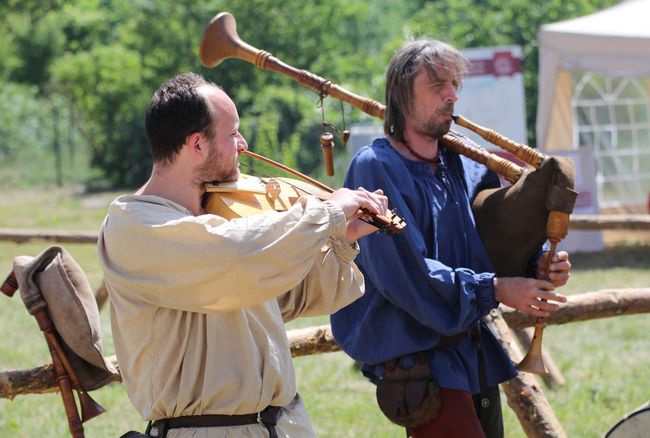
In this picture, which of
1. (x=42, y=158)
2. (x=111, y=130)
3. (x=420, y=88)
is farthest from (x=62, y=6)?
(x=420, y=88)

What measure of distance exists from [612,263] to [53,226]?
845cm

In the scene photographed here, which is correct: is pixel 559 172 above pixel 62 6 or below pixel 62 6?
above

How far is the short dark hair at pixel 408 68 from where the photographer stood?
3.31m

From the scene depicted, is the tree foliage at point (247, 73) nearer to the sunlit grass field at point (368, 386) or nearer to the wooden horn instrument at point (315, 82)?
the sunlit grass field at point (368, 386)

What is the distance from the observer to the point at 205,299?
2.36m

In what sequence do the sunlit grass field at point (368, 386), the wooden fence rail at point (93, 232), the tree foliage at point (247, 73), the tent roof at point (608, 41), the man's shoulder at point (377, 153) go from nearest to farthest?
1. the man's shoulder at point (377, 153)
2. the sunlit grass field at point (368, 386)
3. the wooden fence rail at point (93, 232)
4. the tent roof at point (608, 41)
5. the tree foliage at point (247, 73)

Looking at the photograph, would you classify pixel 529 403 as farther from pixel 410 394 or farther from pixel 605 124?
pixel 605 124

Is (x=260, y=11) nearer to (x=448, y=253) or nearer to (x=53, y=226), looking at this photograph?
(x=53, y=226)

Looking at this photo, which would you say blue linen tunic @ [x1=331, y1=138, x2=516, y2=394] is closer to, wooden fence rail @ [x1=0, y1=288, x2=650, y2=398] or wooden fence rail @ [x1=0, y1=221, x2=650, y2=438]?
wooden fence rail @ [x1=0, y1=221, x2=650, y2=438]

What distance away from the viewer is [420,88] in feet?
10.9

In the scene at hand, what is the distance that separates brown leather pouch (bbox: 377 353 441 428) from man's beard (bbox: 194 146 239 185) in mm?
1025

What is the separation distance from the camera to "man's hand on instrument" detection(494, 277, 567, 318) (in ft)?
10.3

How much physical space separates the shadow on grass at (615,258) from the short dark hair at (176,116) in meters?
8.78

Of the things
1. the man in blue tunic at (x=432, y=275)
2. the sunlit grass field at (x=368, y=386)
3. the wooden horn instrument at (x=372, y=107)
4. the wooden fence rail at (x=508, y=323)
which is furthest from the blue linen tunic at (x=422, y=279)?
the sunlit grass field at (x=368, y=386)
